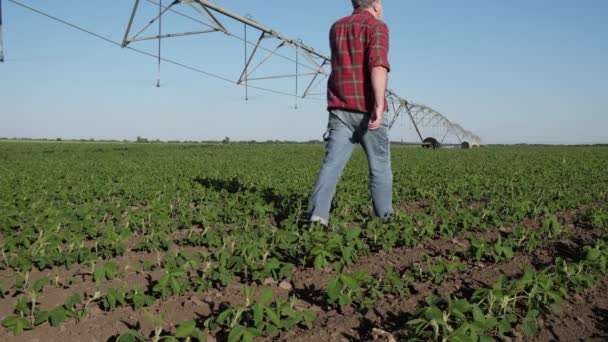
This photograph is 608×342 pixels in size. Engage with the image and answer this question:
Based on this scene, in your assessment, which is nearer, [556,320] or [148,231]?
[556,320]

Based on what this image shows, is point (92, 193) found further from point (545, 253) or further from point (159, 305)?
point (545, 253)

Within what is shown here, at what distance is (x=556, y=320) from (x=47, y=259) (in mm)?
3383

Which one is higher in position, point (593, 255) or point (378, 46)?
point (378, 46)

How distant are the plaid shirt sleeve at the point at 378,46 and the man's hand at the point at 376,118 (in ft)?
1.25

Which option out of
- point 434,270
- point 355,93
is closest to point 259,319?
point 434,270

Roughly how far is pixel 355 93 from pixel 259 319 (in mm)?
2602

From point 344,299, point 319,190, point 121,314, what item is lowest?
point 121,314

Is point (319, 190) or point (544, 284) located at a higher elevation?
point (319, 190)

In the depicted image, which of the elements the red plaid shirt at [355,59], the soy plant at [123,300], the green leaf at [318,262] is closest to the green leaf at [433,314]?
the green leaf at [318,262]

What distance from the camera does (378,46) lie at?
4.02m

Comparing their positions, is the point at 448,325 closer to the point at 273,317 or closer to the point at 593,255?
the point at 273,317

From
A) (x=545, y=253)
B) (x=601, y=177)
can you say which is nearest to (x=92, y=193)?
(x=545, y=253)

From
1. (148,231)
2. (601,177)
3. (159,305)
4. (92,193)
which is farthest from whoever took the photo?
(601,177)

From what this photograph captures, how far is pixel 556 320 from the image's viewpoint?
2.41m
